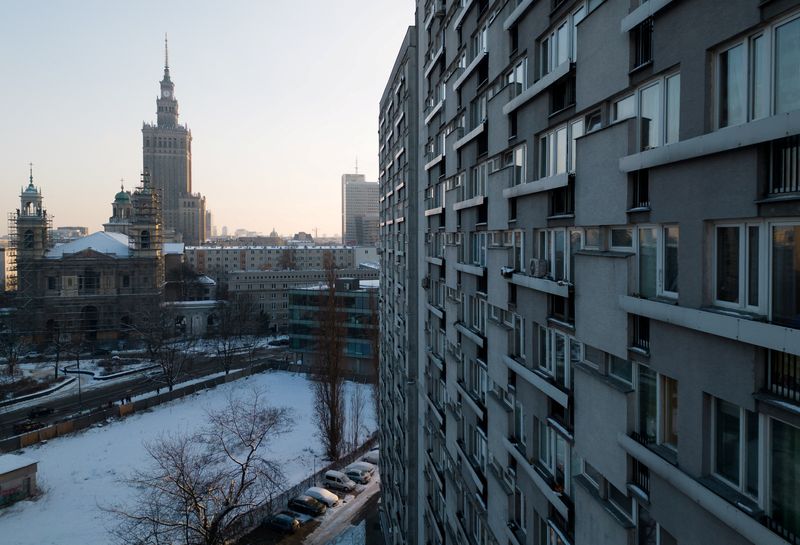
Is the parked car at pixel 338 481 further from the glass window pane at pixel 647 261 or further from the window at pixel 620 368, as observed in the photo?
the glass window pane at pixel 647 261

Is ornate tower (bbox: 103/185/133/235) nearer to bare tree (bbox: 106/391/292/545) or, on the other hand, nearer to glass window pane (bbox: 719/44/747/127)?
bare tree (bbox: 106/391/292/545)

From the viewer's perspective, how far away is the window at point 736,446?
129 inches

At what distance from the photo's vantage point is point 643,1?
423cm

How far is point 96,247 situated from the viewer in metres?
69.6

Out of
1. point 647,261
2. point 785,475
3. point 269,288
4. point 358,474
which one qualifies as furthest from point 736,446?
point 269,288

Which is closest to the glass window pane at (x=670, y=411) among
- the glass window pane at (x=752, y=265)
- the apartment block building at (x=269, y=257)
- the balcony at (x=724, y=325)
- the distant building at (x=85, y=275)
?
the balcony at (x=724, y=325)

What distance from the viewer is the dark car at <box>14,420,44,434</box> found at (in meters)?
34.8

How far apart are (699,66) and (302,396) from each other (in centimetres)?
4392

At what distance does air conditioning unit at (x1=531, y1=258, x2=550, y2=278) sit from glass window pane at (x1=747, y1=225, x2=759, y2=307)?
2904mm

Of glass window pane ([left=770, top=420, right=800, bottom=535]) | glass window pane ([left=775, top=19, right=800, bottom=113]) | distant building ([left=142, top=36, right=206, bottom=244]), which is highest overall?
distant building ([left=142, top=36, right=206, bottom=244])

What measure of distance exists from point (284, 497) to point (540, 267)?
24617 mm

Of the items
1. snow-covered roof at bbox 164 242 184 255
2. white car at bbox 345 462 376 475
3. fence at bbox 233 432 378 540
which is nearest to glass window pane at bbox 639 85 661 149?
fence at bbox 233 432 378 540

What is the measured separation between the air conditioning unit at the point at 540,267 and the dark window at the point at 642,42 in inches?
95.9

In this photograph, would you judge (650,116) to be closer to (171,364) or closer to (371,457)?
(371,457)
